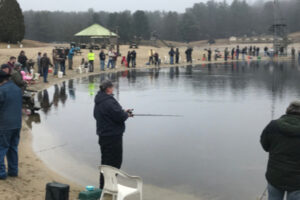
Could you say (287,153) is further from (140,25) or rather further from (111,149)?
(140,25)

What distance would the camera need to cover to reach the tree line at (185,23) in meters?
102

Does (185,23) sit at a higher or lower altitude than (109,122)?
higher

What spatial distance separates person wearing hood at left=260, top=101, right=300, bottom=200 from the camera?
14.2 feet

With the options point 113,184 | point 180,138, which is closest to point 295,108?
point 113,184

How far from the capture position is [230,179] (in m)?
7.29

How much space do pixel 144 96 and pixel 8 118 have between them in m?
11.8

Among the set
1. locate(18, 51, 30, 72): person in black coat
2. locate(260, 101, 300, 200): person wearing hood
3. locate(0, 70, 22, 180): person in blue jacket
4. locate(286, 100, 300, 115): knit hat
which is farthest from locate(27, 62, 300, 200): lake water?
locate(18, 51, 30, 72): person in black coat

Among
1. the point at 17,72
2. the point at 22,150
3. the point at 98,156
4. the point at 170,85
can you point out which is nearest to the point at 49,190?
the point at 98,156

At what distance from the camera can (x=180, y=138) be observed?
33.7 ft

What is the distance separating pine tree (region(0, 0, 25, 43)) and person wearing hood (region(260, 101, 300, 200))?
55196 mm

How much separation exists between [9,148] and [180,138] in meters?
4.67

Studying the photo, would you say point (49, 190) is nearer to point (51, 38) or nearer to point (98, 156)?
point (98, 156)

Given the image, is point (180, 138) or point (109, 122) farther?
point (180, 138)

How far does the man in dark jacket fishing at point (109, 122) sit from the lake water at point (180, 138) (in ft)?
3.10
